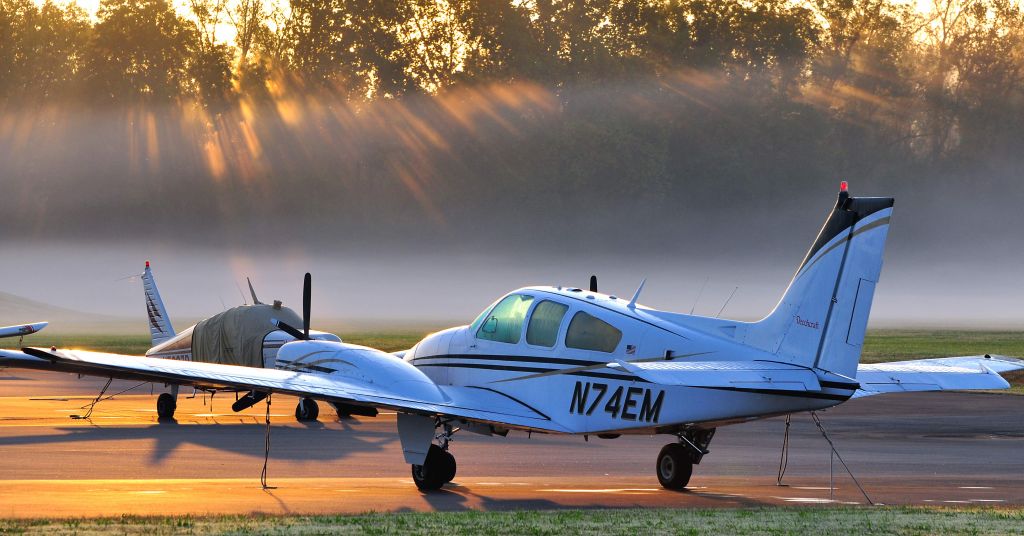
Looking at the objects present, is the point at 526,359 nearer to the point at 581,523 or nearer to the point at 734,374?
the point at 734,374

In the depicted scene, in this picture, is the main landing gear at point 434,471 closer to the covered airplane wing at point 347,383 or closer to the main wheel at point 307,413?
the covered airplane wing at point 347,383

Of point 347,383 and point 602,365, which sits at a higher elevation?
point 602,365

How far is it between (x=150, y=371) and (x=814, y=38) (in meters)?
131

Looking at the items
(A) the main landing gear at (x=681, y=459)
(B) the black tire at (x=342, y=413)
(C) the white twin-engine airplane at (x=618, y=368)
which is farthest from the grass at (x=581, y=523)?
(B) the black tire at (x=342, y=413)

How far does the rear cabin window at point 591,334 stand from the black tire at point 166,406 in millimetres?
17087

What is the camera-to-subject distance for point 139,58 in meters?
135

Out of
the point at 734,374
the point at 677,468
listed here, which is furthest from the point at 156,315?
the point at 734,374

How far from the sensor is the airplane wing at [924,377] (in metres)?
19.0

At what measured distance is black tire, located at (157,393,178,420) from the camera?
1346 inches

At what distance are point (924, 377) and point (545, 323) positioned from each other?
5143 mm

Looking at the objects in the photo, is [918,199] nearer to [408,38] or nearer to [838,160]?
[838,160]

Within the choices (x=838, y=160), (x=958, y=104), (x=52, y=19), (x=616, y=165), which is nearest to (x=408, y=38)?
(x=616, y=165)

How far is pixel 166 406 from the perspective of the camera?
3422 centimetres

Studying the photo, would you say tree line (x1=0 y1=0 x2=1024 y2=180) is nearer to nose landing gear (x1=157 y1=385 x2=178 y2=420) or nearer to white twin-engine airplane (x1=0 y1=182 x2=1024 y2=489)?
nose landing gear (x1=157 y1=385 x2=178 y2=420)
